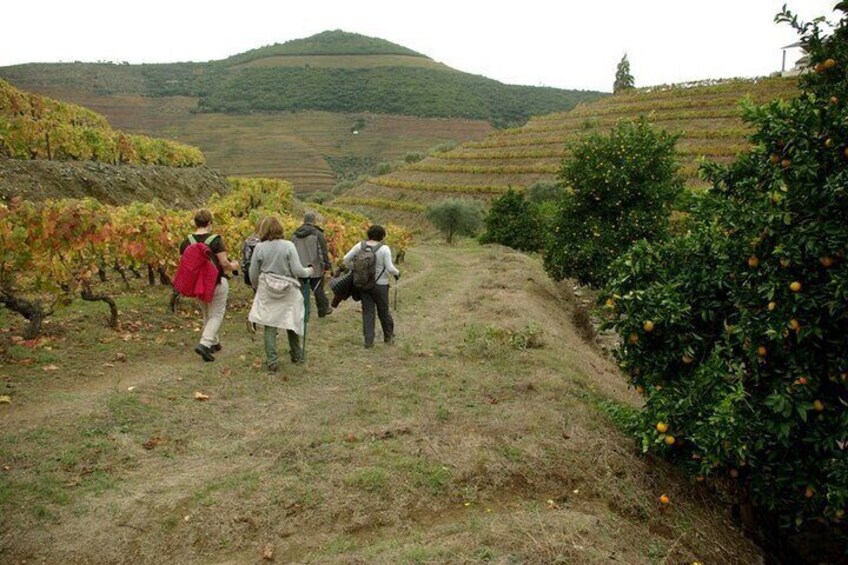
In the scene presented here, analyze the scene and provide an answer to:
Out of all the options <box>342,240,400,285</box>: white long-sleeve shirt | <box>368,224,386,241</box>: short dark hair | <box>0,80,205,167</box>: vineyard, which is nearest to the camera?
<box>342,240,400,285</box>: white long-sleeve shirt

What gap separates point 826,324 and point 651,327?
5.41 feet

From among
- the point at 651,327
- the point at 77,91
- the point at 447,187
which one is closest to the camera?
the point at 651,327

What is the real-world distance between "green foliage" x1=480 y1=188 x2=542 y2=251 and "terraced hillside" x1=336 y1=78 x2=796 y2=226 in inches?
610

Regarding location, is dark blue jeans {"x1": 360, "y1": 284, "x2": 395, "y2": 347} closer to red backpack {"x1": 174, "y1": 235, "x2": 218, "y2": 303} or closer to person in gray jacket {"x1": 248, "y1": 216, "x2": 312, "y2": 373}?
person in gray jacket {"x1": 248, "y1": 216, "x2": 312, "y2": 373}

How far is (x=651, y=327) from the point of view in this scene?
657 cm

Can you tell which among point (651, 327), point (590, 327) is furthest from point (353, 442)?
point (590, 327)

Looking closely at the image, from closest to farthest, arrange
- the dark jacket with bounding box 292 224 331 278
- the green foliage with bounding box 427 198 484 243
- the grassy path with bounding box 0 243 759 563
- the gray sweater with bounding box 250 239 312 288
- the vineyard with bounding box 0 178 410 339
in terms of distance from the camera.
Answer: the grassy path with bounding box 0 243 759 563, the gray sweater with bounding box 250 239 312 288, the vineyard with bounding box 0 178 410 339, the dark jacket with bounding box 292 224 331 278, the green foliage with bounding box 427 198 484 243

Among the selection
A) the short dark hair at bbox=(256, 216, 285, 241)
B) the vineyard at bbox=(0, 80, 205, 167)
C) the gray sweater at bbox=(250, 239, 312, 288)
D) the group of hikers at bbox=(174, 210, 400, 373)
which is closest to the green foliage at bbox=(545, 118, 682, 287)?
the group of hikers at bbox=(174, 210, 400, 373)

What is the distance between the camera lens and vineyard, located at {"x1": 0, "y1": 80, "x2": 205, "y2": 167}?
20.7 m

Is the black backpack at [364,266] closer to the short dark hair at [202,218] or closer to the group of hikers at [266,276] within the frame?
the group of hikers at [266,276]

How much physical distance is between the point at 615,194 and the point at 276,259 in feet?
44.5

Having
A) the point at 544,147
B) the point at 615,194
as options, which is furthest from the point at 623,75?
the point at 615,194

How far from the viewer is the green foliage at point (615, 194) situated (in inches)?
734

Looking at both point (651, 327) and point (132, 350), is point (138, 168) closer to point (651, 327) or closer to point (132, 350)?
point (132, 350)
